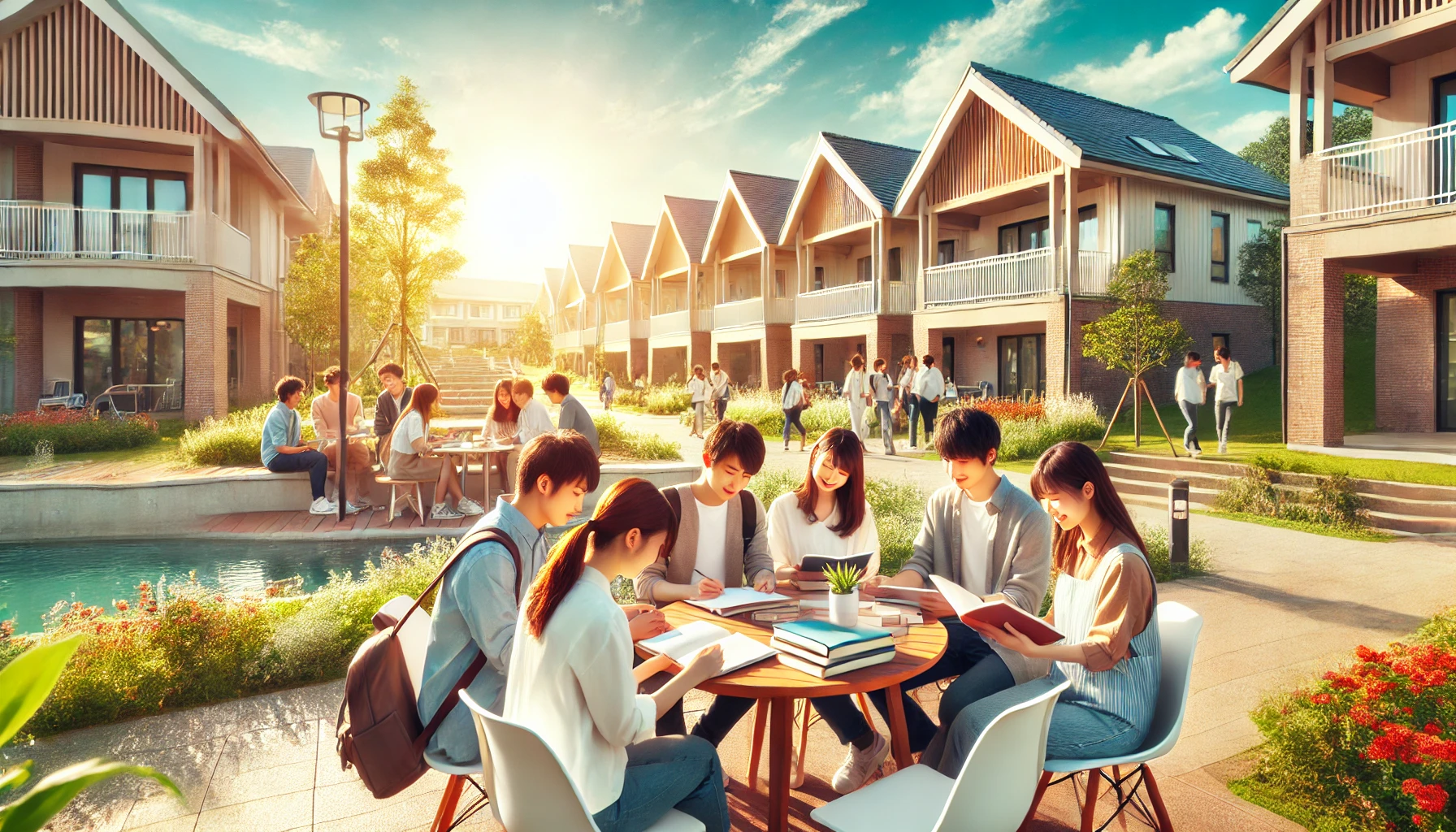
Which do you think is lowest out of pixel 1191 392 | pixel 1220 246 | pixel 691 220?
pixel 1191 392

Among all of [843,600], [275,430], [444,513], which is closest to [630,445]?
[444,513]

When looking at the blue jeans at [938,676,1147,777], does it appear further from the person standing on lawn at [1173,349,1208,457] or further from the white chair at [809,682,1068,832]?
the person standing on lawn at [1173,349,1208,457]

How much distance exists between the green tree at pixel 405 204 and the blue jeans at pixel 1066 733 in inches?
736

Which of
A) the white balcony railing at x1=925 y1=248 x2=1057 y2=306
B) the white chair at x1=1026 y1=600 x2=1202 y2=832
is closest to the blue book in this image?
the white chair at x1=1026 y1=600 x2=1202 y2=832

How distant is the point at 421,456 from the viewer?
9.36 metres

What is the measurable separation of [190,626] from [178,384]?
Result: 18536mm

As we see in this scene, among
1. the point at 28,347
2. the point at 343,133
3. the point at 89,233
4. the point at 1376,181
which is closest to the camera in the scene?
the point at 343,133

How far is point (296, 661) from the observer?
4.74 metres

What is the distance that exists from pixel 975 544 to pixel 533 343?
4931cm

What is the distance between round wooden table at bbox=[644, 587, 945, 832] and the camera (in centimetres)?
248

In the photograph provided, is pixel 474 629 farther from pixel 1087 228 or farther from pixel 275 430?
pixel 1087 228

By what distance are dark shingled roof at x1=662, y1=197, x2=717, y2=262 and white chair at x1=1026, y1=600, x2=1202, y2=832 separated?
31.3 metres

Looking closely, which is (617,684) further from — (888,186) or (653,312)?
(653,312)

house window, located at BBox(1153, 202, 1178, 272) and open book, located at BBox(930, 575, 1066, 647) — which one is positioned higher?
house window, located at BBox(1153, 202, 1178, 272)
